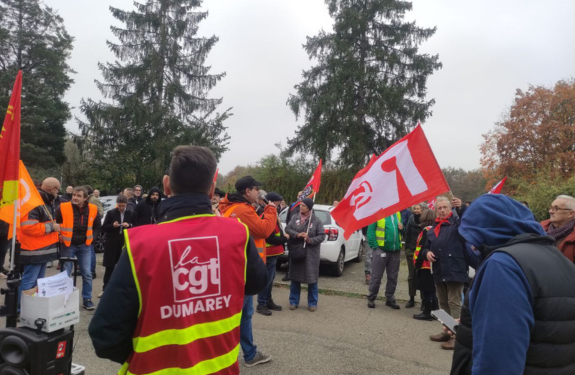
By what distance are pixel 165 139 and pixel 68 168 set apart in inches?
301

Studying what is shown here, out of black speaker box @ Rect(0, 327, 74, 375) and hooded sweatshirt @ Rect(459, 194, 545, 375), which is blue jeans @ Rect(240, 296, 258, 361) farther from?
hooded sweatshirt @ Rect(459, 194, 545, 375)

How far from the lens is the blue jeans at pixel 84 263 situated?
6336mm

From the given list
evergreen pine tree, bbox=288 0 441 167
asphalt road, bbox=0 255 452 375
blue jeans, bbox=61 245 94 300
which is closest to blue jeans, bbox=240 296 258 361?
asphalt road, bbox=0 255 452 375

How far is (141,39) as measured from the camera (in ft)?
84.0

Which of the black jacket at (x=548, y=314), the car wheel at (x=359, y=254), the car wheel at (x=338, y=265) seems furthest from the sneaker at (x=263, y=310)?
the car wheel at (x=359, y=254)

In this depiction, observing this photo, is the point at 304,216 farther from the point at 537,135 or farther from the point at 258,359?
the point at 537,135

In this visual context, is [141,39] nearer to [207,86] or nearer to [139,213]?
[207,86]

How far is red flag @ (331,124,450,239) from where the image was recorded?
4.16m

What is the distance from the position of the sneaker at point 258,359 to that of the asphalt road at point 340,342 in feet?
0.19

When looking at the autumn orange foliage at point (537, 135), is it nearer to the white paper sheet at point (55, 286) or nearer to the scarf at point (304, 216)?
the scarf at point (304, 216)

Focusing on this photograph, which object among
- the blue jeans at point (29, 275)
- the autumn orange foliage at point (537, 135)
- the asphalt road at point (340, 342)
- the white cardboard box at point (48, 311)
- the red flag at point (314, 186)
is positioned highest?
the autumn orange foliage at point (537, 135)

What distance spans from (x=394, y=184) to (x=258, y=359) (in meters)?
2.41

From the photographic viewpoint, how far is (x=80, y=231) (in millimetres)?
6441

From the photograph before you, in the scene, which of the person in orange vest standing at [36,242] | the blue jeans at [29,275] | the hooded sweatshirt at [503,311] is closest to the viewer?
the hooded sweatshirt at [503,311]
